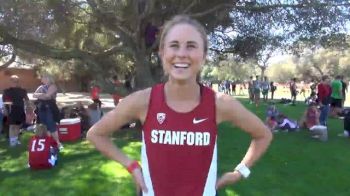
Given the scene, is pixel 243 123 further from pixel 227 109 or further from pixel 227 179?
pixel 227 179

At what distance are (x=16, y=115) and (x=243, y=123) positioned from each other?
355 inches

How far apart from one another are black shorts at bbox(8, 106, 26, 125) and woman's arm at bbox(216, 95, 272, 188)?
8868 millimetres

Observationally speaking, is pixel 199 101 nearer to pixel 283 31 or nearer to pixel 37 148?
pixel 37 148

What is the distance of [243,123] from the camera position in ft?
7.72

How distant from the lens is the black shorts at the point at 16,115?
10469 mm

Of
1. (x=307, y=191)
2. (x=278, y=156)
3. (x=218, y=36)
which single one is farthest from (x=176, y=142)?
(x=218, y=36)

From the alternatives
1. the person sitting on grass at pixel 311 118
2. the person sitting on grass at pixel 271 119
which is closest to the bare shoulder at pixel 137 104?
the person sitting on grass at pixel 271 119

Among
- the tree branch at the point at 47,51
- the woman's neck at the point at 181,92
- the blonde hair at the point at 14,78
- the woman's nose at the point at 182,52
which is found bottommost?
the blonde hair at the point at 14,78

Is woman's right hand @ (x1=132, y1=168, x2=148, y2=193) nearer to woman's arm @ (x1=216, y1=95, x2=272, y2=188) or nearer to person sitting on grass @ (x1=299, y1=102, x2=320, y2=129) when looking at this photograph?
woman's arm @ (x1=216, y1=95, x2=272, y2=188)

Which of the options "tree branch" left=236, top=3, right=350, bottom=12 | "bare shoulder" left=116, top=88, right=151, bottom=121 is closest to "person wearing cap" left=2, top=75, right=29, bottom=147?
"tree branch" left=236, top=3, right=350, bottom=12

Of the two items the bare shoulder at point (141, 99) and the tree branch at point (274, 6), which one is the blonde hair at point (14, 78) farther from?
the bare shoulder at point (141, 99)

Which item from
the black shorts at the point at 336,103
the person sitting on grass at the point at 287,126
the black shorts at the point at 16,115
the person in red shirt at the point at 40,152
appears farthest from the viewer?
the black shorts at the point at 336,103

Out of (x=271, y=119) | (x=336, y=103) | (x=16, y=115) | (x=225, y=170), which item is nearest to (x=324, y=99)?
(x=271, y=119)

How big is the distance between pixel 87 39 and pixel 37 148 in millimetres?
7022
